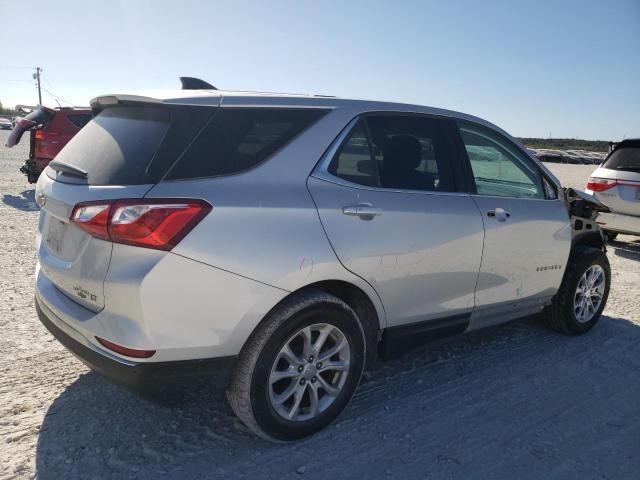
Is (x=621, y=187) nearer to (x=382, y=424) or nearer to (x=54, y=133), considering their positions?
(x=382, y=424)

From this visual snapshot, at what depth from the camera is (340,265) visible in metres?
2.78

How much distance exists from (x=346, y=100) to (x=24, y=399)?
2.52 meters

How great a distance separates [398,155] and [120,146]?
5.16 ft

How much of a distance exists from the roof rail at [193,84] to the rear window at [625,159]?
6861mm

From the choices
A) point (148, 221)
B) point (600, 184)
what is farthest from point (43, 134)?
point (600, 184)

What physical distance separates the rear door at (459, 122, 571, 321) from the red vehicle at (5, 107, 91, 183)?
29.3 feet

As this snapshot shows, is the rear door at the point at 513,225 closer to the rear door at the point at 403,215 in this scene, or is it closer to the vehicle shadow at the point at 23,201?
the rear door at the point at 403,215

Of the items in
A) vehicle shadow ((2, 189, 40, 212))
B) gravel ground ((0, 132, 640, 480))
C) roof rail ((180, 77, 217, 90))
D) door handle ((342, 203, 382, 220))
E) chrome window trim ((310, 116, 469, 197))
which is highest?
roof rail ((180, 77, 217, 90))

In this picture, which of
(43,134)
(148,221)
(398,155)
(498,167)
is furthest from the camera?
(43,134)

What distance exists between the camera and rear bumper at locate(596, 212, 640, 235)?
25.0ft

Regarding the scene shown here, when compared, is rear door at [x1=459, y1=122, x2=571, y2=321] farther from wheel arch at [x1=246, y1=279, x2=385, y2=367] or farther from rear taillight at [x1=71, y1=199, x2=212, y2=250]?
rear taillight at [x1=71, y1=199, x2=212, y2=250]

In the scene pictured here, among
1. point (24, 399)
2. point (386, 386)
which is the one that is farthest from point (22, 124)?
point (386, 386)

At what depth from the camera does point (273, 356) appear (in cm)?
265

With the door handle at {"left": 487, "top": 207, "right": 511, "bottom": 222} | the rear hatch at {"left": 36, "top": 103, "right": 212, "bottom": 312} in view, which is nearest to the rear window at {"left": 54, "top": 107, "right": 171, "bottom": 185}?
the rear hatch at {"left": 36, "top": 103, "right": 212, "bottom": 312}
